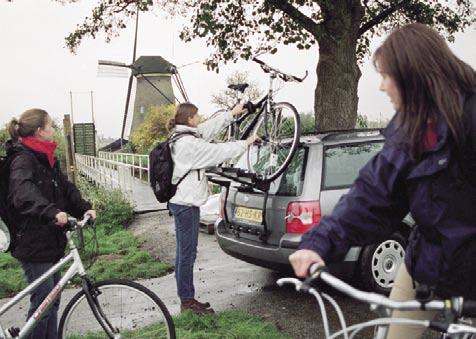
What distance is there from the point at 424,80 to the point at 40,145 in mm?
2960

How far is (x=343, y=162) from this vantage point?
18.6 feet

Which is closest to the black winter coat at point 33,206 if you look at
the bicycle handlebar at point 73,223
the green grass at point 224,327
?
the bicycle handlebar at point 73,223

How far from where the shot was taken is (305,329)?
4.92m

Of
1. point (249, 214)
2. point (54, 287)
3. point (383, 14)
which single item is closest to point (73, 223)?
point (54, 287)

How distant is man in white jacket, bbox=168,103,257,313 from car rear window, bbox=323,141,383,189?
0.98m

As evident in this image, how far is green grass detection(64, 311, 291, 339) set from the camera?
4633 mm

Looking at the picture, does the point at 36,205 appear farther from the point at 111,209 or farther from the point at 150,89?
the point at 150,89

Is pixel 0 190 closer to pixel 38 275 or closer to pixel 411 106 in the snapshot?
pixel 38 275

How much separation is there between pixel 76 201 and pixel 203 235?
6.01 metres

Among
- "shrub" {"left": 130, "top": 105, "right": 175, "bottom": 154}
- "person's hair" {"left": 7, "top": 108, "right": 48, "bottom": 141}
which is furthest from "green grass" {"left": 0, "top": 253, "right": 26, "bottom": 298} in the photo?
"shrub" {"left": 130, "top": 105, "right": 175, "bottom": 154}

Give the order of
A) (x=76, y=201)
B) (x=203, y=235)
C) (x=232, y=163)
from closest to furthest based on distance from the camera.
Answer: (x=76, y=201) < (x=232, y=163) < (x=203, y=235)

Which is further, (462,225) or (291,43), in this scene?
(291,43)

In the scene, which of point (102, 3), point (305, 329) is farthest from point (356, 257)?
point (102, 3)

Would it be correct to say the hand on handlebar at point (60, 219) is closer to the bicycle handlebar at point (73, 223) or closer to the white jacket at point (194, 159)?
the bicycle handlebar at point (73, 223)
